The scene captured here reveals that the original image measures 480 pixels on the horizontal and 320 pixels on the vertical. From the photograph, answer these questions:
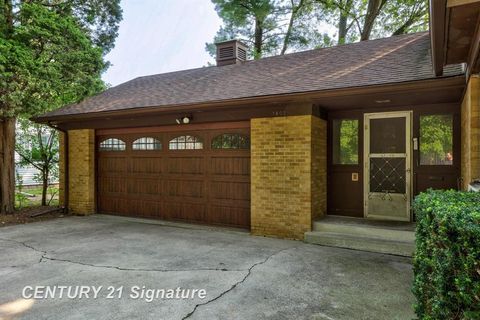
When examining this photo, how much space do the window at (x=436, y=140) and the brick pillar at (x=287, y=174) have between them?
1778mm

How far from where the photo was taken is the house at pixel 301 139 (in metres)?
5.43

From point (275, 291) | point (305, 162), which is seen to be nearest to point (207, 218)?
point (305, 162)

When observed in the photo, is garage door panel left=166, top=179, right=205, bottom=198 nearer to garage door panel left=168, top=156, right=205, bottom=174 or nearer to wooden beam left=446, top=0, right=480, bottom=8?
garage door panel left=168, top=156, right=205, bottom=174

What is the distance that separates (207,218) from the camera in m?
7.13

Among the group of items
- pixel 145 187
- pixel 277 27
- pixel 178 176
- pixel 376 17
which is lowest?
pixel 145 187

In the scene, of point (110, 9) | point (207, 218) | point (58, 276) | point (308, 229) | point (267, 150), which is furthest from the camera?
point (110, 9)

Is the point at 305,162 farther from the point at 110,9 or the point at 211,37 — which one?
the point at 211,37

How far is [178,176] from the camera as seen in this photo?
7.51 metres

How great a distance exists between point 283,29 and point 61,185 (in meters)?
12.9

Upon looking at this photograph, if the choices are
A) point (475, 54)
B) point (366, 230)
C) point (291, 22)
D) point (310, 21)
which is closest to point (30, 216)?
point (366, 230)

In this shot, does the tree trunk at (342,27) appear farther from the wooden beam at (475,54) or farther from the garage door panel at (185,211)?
the wooden beam at (475,54)

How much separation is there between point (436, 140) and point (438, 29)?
3248 mm

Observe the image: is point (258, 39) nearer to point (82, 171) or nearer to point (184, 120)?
point (184, 120)

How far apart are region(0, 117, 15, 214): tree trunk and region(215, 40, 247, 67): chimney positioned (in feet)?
19.7
